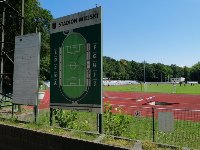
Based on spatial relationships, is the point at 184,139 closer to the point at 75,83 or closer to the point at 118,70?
the point at 75,83

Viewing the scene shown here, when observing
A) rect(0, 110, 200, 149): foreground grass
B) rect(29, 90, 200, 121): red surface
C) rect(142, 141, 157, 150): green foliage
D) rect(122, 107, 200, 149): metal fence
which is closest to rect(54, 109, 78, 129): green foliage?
rect(0, 110, 200, 149): foreground grass

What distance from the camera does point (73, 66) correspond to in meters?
8.25

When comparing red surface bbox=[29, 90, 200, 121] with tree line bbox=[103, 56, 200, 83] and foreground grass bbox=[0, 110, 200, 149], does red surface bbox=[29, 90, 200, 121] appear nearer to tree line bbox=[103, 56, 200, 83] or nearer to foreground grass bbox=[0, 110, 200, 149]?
foreground grass bbox=[0, 110, 200, 149]

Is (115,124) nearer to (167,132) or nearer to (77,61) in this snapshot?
(167,132)

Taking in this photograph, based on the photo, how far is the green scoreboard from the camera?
7570mm

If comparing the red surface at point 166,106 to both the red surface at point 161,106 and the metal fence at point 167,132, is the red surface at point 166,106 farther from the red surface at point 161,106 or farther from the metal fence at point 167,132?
the metal fence at point 167,132

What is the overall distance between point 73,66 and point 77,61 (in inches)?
8.0

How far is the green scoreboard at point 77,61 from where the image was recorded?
24.8 feet

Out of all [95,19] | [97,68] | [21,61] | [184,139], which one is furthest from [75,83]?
[184,139]

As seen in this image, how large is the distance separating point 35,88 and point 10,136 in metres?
1.70

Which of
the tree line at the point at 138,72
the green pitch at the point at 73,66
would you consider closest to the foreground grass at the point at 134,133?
the green pitch at the point at 73,66

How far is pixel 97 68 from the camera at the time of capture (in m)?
7.49

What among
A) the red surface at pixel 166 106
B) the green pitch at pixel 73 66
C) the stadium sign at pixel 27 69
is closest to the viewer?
the green pitch at pixel 73 66

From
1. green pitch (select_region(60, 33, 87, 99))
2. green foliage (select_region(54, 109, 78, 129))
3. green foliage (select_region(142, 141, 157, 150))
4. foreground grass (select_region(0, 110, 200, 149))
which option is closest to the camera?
green foliage (select_region(142, 141, 157, 150))
